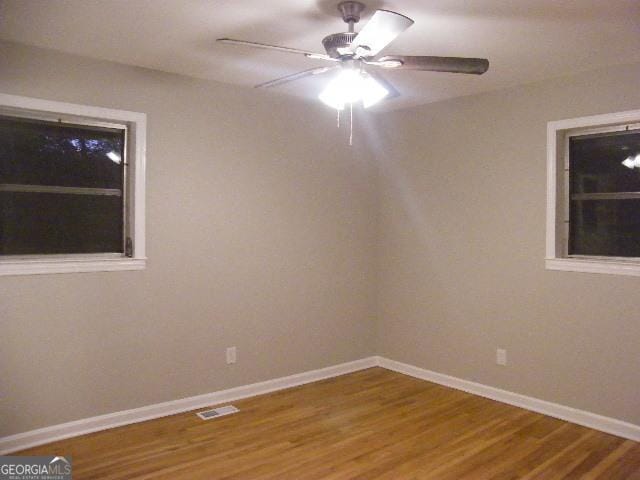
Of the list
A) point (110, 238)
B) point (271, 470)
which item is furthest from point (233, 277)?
point (271, 470)

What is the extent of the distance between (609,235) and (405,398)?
1.88 m

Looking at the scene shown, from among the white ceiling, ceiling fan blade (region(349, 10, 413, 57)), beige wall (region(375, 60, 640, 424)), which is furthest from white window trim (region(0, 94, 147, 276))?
beige wall (region(375, 60, 640, 424))

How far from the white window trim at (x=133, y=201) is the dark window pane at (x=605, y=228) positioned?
3016mm

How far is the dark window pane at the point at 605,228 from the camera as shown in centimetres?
350

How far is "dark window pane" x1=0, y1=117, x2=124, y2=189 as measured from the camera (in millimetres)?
3213

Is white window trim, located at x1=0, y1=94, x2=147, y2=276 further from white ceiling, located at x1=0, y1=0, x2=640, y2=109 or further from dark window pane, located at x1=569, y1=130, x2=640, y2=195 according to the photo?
dark window pane, located at x1=569, y1=130, x2=640, y2=195

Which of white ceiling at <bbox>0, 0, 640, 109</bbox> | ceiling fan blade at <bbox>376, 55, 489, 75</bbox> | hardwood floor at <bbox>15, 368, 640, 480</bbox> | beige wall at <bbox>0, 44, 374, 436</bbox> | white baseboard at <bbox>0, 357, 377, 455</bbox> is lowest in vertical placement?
hardwood floor at <bbox>15, 368, 640, 480</bbox>

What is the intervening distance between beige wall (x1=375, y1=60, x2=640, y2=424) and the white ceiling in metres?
0.45

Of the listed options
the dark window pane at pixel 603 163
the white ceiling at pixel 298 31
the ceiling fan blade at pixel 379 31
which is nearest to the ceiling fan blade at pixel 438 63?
the ceiling fan blade at pixel 379 31

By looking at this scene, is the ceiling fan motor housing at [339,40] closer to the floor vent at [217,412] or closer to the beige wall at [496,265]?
the beige wall at [496,265]

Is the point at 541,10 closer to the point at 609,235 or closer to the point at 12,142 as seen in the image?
the point at 609,235

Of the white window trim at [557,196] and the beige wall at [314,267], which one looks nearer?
the beige wall at [314,267]

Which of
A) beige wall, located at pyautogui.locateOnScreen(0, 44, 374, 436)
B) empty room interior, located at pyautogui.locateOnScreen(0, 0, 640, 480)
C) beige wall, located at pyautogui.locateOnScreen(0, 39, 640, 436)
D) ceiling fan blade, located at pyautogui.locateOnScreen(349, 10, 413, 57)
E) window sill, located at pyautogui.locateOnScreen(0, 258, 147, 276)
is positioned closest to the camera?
ceiling fan blade, located at pyautogui.locateOnScreen(349, 10, 413, 57)

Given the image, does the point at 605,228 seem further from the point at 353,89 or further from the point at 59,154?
the point at 59,154
